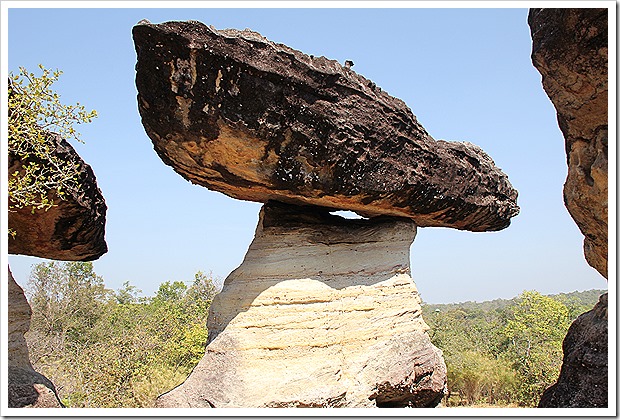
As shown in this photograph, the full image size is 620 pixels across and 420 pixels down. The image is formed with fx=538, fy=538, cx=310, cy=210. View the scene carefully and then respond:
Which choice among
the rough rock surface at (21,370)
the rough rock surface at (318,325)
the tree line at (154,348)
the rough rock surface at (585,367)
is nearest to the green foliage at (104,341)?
the tree line at (154,348)

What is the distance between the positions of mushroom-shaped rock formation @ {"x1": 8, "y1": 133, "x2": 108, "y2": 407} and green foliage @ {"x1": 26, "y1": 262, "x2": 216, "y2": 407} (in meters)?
6.13

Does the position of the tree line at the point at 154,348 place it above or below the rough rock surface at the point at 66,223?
below

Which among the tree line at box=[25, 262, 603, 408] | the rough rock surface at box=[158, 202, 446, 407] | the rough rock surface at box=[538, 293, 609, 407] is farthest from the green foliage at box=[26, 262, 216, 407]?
the rough rock surface at box=[538, 293, 609, 407]

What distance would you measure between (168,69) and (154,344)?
14.5 meters

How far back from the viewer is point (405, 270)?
9023 millimetres

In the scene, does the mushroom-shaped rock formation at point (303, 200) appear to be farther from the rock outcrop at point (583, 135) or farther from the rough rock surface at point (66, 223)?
the rough rock surface at point (66, 223)

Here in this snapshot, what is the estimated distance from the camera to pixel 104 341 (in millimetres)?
26234

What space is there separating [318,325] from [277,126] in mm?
2914

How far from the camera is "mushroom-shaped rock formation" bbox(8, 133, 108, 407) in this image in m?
8.80

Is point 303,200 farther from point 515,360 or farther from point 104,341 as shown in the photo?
point 104,341

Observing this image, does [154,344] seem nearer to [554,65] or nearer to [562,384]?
[562,384]

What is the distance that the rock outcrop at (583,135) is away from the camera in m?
5.75

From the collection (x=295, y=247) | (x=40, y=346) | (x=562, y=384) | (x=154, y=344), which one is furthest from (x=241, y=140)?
(x=40, y=346)

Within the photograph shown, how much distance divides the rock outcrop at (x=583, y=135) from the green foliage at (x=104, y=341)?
11.7 meters
